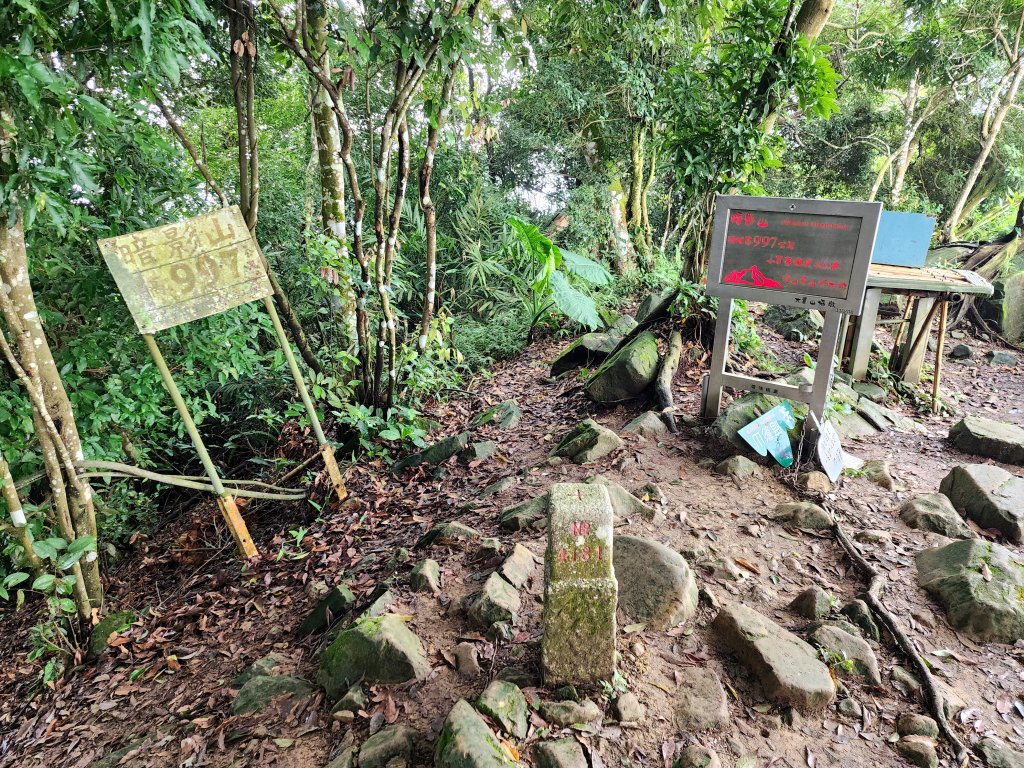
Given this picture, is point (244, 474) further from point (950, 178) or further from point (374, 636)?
point (950, 178)

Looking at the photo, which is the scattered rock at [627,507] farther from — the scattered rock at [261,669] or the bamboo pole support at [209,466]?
the bamboo pole support at [209,466]

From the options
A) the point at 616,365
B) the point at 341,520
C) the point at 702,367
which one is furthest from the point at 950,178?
the point at 341,520

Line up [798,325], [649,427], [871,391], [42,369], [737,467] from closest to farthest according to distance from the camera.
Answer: [42,369] → [737,467] → [649,427] → [871,391] → [798,325]

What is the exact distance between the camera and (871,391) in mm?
5840

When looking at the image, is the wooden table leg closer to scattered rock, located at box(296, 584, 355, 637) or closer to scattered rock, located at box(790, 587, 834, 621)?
scattered rock, located at box(790, 587, 834, 621)

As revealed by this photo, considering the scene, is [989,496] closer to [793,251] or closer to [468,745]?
[793,251]

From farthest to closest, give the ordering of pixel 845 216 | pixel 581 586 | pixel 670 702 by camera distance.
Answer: pixel 845 216 < pixel 670 702 < pixel 581 586

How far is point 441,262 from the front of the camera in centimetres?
840

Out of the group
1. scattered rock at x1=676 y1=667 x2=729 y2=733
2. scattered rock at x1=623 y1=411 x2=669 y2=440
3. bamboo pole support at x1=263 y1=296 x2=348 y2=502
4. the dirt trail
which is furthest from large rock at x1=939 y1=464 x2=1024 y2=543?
bamboo pole support at x1=263 y1=296 x2=348 y2=502

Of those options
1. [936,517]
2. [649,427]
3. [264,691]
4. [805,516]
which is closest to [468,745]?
[264,691]

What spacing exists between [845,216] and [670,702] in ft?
9.41

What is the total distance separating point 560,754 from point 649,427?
2729 mm

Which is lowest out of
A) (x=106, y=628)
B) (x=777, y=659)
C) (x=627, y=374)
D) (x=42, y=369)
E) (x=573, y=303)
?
(x=106, y=628)

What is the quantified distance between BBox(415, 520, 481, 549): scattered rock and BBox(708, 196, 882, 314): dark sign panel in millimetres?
2257
